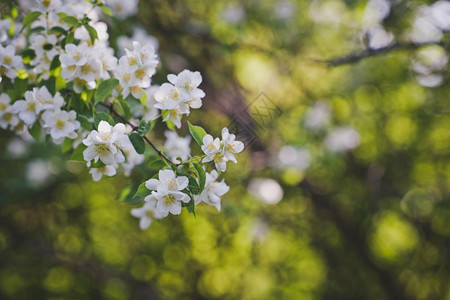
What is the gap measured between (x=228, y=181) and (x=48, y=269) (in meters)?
2.04

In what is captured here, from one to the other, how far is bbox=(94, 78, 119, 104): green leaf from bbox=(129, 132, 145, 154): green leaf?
0.16 m

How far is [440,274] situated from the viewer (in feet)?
10.1

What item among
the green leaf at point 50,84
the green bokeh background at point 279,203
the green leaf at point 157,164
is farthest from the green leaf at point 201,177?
the green bokeh background at point 279,203

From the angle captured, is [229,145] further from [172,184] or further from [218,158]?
[172,184]

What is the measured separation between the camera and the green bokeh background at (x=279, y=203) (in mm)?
2744

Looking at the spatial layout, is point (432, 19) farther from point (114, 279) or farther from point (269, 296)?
point (114, 279)

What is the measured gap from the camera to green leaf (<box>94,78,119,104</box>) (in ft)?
3.38

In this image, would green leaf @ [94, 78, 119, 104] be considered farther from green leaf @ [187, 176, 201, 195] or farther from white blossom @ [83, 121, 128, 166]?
green leaf @ [187, 176, 201, 195]

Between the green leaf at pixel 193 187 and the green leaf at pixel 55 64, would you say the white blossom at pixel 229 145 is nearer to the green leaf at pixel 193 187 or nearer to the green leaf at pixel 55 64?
the green leaf at pixel 193 187

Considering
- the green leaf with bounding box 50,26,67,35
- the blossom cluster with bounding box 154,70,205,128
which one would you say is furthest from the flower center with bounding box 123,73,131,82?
the green leaf with bounding box 50,26,67,35

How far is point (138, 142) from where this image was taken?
947mm

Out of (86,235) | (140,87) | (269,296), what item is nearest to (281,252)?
(269,296)

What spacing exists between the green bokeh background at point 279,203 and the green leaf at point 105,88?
4.05 ft

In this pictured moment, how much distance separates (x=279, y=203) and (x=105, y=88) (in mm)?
2028
